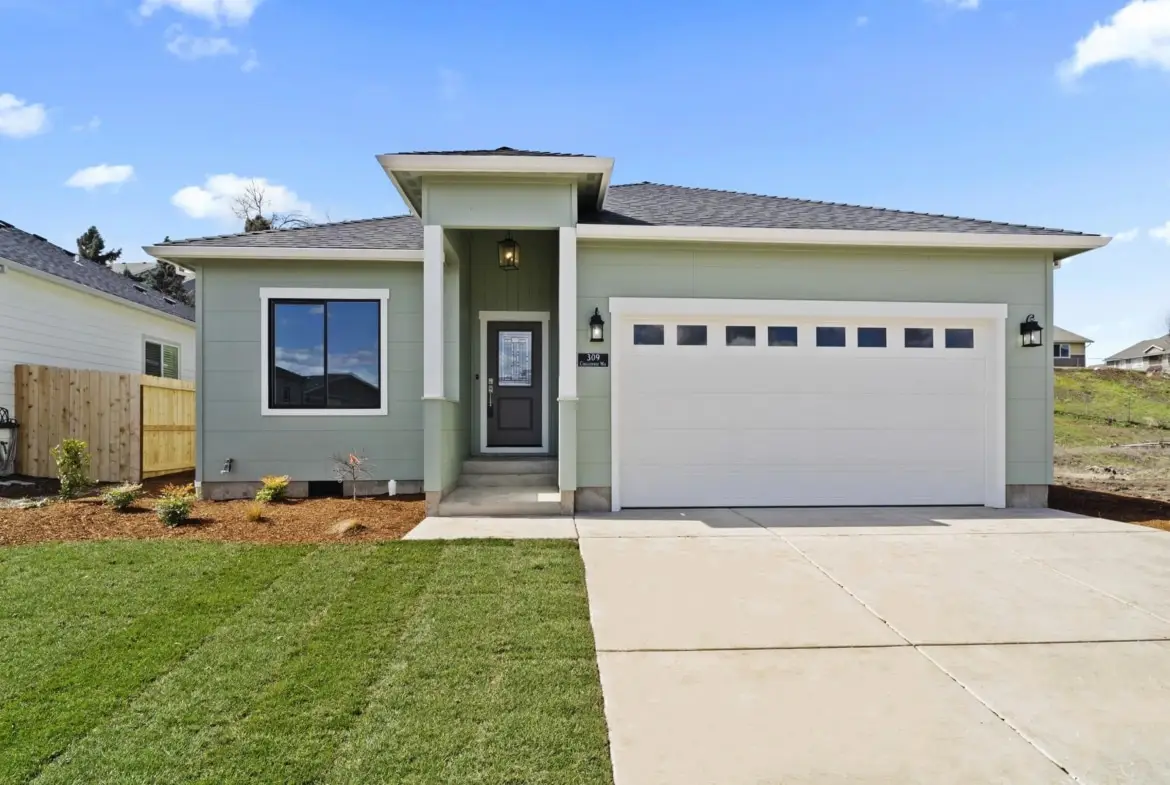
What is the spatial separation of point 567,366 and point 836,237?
141 inches

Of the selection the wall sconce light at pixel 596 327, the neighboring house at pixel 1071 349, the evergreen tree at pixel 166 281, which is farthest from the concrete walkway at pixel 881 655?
the neighboring house at pixel 1071 349

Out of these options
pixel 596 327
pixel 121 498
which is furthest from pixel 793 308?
pixel 121 498

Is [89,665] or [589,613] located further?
[589,613]

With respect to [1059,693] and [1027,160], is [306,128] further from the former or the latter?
[1059,693]

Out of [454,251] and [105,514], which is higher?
[454,251]

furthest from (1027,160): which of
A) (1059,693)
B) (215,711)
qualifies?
(215,711)

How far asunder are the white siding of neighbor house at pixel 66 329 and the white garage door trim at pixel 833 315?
9.66 meters

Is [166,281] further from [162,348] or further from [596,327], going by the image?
[596,327]

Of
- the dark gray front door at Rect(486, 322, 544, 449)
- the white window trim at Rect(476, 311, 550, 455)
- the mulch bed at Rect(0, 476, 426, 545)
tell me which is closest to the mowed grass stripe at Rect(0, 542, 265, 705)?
the mulch bed at Rect(0, 476, 426, 545)

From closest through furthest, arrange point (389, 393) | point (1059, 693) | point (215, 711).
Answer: point (215, 711), point (1059, 693), point (389, 393)

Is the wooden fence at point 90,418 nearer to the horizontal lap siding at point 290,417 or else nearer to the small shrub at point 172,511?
the horizontal lap siding at point 290,417

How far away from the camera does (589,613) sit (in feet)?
13.1

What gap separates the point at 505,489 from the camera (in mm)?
7992

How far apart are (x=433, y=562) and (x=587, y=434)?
9.06 feet
